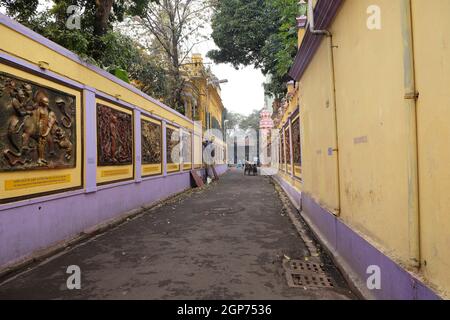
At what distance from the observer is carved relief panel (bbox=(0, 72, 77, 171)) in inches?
207

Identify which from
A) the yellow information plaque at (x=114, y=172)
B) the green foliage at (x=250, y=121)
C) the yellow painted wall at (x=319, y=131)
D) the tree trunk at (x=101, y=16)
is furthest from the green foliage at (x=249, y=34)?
the green foliage at (x=250, y=121)

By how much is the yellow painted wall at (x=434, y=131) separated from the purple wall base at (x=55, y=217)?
17.3ft

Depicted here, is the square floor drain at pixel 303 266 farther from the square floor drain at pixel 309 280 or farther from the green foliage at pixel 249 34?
the green foliage at pixel 249 34

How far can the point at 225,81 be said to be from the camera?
2752 cm

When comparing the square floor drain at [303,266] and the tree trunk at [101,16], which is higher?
the tree trunk at [101,16]

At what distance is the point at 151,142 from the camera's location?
12.4 metres

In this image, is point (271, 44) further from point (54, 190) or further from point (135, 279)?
point (135, 279)

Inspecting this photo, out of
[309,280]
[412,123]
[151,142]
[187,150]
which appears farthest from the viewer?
[187,150]

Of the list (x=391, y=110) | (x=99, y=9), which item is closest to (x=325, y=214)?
(x=391, y=110)

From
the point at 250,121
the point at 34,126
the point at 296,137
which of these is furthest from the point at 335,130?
the point at 250,121

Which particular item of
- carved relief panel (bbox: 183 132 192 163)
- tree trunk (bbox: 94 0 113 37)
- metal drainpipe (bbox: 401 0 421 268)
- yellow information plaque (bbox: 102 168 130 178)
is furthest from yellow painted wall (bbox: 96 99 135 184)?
carved relief panel (bbox: 183 132 192 163)

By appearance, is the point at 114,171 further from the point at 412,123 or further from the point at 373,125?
the point at 412,123

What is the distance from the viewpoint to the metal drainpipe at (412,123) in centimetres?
297

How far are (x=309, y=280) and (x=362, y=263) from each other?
2.42 feet
